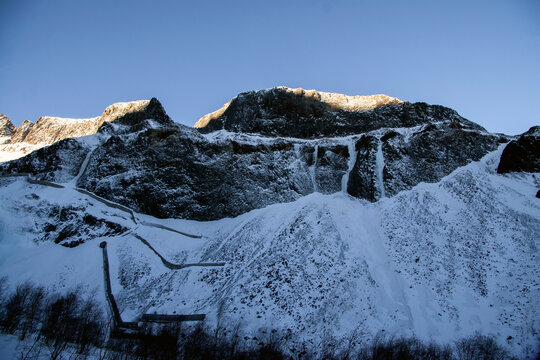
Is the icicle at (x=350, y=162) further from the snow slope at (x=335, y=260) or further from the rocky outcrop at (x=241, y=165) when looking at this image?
the snow slope at (x=335, y=260)

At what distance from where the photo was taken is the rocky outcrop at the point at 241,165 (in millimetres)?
35031

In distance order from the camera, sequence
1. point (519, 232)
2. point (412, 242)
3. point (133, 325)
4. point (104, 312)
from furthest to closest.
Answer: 1. point (412, 242)
2. point (519, 232)
3. point (104, 312)
4. point (133, 325)

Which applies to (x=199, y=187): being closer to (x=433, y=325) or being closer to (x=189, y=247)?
(x=189, y=247)

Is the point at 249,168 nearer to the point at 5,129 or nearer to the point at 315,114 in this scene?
the point at 315,114

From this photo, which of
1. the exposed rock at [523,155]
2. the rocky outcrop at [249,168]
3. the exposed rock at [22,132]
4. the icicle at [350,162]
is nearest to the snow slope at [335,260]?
the exposed rock at [523,155]

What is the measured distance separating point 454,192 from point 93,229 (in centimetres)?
3635

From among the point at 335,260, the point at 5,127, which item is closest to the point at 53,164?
the point at 335,260

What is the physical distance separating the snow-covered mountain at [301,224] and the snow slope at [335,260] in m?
0.12

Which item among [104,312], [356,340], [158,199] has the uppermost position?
[158,199]

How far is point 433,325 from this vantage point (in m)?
17.4

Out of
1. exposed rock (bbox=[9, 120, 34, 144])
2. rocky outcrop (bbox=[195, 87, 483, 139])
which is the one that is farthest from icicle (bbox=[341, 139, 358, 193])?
exposed rock (bbox=[9, 120, 34, 144])

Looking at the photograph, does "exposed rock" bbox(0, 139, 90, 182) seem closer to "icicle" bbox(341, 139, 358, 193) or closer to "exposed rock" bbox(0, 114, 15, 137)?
"icicle" bbox(341, 139, 358, 193)

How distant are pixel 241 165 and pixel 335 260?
2024cm

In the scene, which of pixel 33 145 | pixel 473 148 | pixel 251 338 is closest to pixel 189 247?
pixel 251 338
